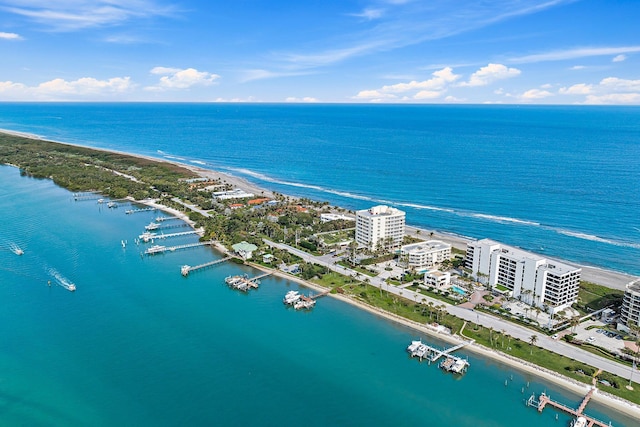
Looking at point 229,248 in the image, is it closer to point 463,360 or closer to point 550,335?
point 463,360

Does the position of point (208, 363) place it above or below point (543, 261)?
below

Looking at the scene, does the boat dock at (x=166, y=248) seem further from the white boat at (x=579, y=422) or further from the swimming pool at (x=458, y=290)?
the white boat at (x=579, y=422)

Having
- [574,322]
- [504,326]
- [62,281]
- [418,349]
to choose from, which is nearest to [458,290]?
[504,326]

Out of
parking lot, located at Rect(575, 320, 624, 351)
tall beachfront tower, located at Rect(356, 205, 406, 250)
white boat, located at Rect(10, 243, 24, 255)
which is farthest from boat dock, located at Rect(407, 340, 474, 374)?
white boat, located at Rect(10, 243, 24, 255)

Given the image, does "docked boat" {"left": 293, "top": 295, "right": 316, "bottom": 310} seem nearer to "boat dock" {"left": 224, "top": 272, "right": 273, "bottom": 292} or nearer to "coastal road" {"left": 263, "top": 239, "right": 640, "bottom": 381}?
"boat dock" {"left": 224, "top": 272, "right": 273, "bottom": 292}

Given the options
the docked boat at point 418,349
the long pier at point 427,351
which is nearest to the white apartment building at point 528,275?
the long pier at point 427,351

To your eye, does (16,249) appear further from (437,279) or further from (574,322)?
(574,322)
